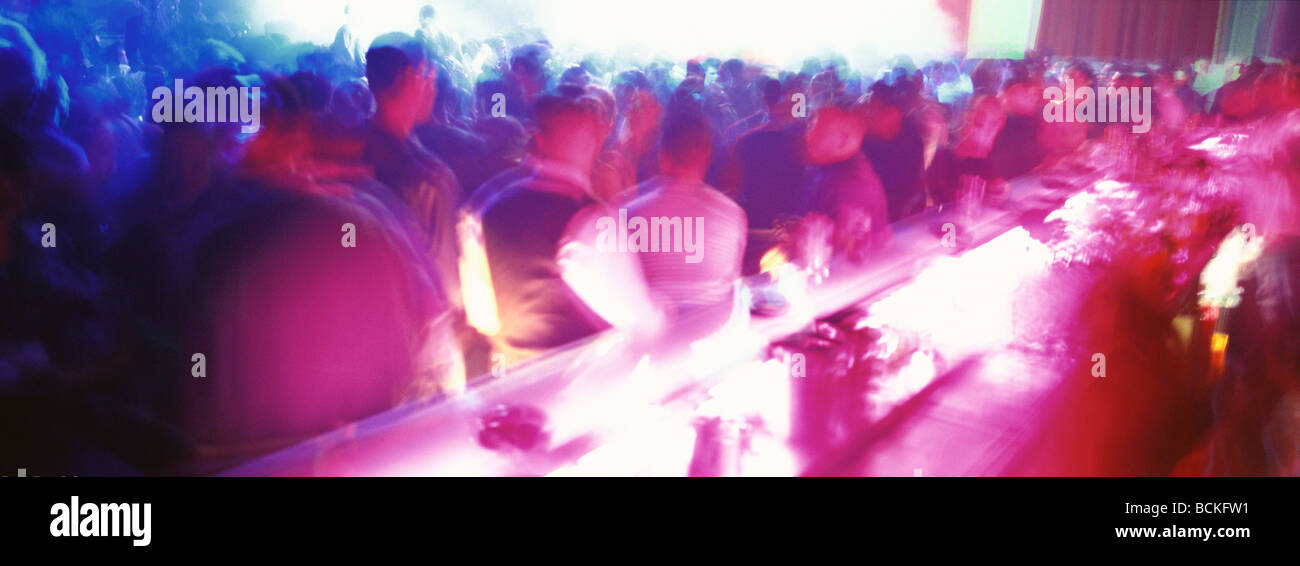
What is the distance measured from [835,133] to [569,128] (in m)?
0.67

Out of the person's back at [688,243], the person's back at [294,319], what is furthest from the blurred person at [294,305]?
the person's back at [688,243]

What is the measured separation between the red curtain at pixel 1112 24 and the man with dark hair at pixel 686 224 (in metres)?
0.93

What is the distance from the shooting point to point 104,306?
1.57 metres

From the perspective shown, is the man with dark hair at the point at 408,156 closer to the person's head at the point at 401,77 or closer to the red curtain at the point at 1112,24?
the person's head at the point at 401,77

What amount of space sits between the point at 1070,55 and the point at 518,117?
1.38 metres

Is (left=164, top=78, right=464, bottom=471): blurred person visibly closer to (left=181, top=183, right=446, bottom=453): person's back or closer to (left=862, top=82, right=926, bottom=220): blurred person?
(left=181, top=183, right=446, bottom=453): person's back

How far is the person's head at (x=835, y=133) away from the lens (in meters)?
1.79

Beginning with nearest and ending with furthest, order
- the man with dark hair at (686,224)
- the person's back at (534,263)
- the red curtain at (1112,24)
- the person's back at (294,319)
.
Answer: the person's back at (294,319) < the person's back at (534,263) < the man with dark hair at (686,224) < the red curtain at (1112,24)

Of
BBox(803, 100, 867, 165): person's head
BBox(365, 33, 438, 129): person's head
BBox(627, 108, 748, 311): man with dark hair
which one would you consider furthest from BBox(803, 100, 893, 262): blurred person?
BBox(365, 33, 438, 129): person's head

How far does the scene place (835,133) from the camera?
71.5 inches

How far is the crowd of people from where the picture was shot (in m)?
1.52

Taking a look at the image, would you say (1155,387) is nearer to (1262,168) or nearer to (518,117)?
(1262,168)

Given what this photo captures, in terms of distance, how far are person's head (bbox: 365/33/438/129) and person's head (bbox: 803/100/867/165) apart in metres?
0.91

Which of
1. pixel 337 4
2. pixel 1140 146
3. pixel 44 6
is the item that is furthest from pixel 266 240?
pixel 1140 146
